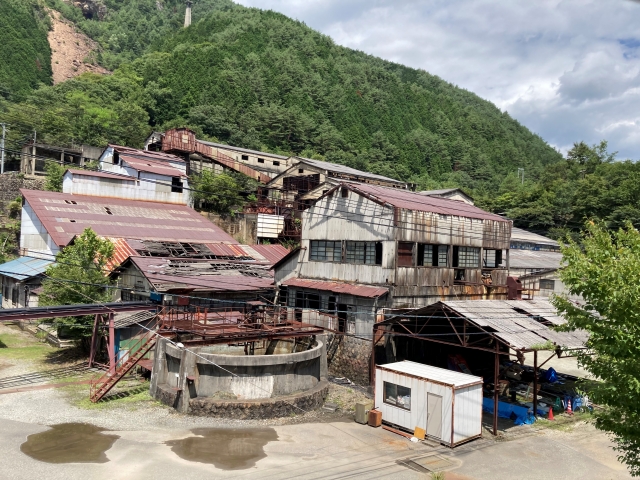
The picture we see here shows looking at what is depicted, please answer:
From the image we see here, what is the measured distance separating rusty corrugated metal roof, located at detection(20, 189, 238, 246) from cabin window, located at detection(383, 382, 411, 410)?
22546 millimetres

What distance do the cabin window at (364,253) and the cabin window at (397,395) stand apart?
7233mm

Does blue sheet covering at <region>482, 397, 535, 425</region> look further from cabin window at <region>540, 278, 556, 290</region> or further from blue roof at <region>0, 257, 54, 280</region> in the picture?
blue roof at <region>0, 257, 54, 280</region>

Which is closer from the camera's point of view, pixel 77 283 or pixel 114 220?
pixel 77 283

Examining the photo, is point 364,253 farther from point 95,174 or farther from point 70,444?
point 95,174

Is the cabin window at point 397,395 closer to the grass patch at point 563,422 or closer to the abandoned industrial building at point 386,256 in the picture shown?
the abandoned industrial building at point 386,256

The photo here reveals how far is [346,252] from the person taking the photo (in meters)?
26.2

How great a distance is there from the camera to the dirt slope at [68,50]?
13875cm

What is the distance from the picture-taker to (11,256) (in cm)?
4188

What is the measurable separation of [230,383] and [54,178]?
39.3 m

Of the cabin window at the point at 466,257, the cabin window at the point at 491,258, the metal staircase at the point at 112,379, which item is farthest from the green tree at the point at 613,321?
the cabin window at the point at 491,258

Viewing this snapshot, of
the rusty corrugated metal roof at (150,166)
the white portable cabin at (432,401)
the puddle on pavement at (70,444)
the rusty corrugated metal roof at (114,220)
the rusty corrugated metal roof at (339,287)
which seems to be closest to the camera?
the puddle on pavement at (70,444)

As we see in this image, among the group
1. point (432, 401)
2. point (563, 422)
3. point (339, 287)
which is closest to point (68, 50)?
point (339, 287)

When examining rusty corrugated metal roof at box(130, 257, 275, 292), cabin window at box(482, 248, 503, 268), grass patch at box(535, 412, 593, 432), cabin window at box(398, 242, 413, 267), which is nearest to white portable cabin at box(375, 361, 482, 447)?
grass patch at box(535, 412, 593, 432)

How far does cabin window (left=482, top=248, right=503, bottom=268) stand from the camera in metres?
29.0
